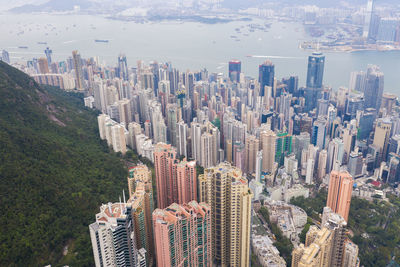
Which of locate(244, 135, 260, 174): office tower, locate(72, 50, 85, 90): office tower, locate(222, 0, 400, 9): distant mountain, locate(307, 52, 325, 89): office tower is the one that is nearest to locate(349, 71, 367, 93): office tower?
locate(307, 52, 325, 89): office tower

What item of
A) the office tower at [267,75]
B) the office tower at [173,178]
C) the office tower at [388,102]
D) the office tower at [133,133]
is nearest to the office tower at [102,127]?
the office tower at [133,133]

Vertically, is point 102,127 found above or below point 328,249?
above

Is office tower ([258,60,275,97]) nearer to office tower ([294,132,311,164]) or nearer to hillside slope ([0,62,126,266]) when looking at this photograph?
office tower ([294,132,311,164])

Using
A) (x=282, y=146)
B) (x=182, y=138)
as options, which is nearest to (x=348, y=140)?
(x=282, y=146)

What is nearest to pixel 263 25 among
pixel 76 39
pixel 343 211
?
pixel 76 39

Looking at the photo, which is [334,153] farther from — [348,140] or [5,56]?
[5,56]

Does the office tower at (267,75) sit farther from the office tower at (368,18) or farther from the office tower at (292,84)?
the office tower at (368,18)
